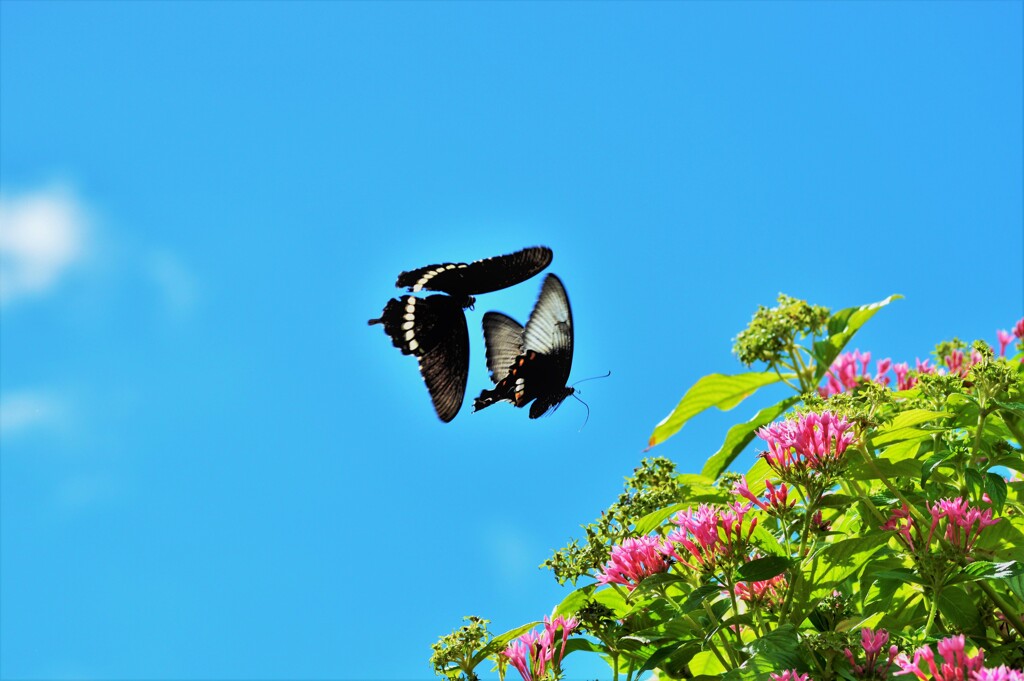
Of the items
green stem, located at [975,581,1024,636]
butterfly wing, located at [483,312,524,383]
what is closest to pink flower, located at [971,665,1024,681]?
green stem, located at [975,581,1024,636]

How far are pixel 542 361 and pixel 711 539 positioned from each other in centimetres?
185

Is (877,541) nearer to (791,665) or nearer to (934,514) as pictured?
(934,514)

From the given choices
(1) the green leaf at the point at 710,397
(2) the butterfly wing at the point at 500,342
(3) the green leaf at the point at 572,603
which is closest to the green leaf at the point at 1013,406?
(3) the green leaf at the point at 572,603

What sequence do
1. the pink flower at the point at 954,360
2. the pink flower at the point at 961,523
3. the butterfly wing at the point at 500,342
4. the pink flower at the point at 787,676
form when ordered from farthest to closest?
the butterfly wing at the point at 500,342 < the pink flower at the point at 954,360 < the pink flower at the point at 961,523 < the pink flower at the point at 787,676

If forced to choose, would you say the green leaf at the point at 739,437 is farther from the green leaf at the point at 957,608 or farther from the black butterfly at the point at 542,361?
the green leaf at the point at 957,608

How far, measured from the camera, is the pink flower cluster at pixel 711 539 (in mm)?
2291

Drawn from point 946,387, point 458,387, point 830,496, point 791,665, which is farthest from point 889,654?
point 458,387

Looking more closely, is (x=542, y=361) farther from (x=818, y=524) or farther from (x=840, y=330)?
(x=818, y=524)

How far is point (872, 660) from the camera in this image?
2.10 metres

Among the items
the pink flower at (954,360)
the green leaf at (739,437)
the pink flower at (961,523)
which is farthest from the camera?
the pink flower at (954,360)

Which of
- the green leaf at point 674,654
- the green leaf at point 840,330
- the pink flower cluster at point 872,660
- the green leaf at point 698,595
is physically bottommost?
the pink flower cluster at point 872,660

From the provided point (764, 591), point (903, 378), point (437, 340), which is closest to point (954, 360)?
point (903, 378)

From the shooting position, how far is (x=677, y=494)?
8.32 ft

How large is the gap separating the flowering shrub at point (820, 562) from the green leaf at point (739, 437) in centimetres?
68
